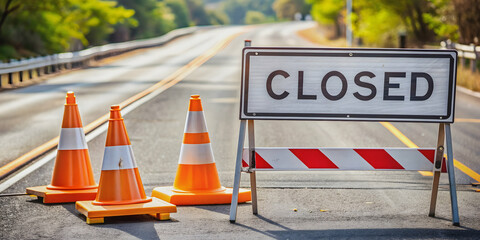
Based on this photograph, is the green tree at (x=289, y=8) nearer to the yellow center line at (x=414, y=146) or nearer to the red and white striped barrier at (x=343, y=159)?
the yellow center line at (x=414, y=146)

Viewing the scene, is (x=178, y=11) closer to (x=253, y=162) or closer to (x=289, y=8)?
(x=289, y=8)

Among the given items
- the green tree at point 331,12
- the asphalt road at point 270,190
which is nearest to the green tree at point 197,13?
the green tree at point 331,12

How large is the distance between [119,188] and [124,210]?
0.25 m

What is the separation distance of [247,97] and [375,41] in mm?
40470

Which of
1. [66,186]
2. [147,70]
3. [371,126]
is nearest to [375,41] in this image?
[147,70]

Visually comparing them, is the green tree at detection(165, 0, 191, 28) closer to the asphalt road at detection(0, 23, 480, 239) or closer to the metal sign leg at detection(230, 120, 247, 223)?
the asphalt road at detection(0, 23, 480, 239)

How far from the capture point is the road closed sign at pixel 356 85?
20.6 ft

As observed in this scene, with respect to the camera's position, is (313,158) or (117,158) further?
(117,158)

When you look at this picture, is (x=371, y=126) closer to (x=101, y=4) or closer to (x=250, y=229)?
(x=250, y=229)

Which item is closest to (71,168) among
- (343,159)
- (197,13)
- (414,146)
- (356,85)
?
(343,159)

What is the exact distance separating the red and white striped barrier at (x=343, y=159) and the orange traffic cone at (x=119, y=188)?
892 millimetres

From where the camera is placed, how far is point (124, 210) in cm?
632

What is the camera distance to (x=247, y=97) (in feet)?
20.5

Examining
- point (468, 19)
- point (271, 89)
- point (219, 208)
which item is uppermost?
point (468, 19)
